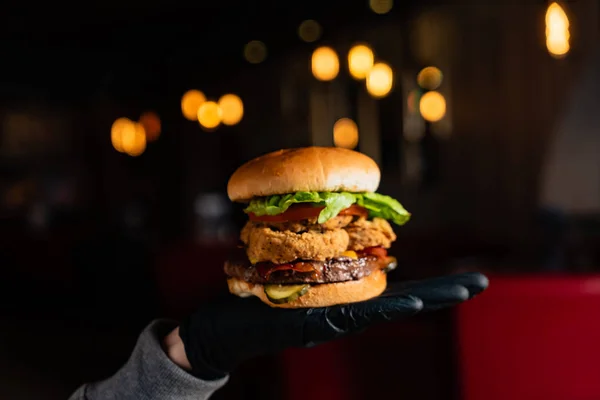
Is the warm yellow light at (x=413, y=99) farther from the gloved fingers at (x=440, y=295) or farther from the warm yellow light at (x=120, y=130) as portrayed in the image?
the gloved fingers at (x=440, y=295)

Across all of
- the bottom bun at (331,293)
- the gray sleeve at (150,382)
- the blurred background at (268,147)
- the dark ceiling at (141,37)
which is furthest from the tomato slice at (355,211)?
the dark ceiling at (141,37)

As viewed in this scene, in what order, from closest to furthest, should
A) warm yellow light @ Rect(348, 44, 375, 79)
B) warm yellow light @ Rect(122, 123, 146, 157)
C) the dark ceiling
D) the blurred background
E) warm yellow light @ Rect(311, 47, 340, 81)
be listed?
1. the blurred background
2. warm yellow light @ Rect(348, 44, 375, 79)
3. warm yellow light @ Rect(311, 47, 340, 81)
4. the dark ceiling
5. warm yellow light @ Rect(122, 123, 146, 157)

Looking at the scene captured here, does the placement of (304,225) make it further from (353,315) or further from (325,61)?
(325,61)

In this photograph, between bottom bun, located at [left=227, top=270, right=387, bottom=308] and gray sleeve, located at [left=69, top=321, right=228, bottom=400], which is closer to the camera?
gray sleeve, located at [left=69, top=321, right=228, bottom=400]

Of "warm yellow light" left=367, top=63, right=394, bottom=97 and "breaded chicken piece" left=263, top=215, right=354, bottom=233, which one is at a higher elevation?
"warm yellow light" left=367, top=63, right=394, bottom=97

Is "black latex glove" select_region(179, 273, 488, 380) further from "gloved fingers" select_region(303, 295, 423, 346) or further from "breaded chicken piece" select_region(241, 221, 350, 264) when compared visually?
"breaded chicken piece" select_region(241, 221, 350, 264)

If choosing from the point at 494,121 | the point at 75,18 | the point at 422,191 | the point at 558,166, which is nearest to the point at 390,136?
the point at 422,191

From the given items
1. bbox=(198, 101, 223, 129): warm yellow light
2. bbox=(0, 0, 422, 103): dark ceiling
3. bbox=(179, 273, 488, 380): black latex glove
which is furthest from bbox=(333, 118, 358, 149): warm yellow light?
bbox=(179, 273, 488, 380): black latex glove

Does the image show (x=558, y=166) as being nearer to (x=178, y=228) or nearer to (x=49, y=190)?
(x=178, y=228)
